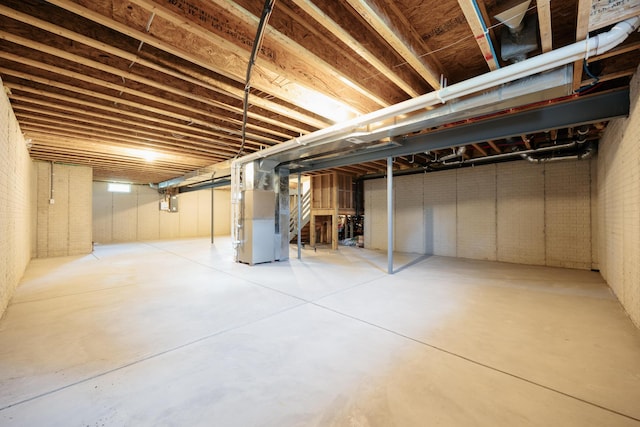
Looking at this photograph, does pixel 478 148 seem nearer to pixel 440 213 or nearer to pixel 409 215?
pixel 440 213

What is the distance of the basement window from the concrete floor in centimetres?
760

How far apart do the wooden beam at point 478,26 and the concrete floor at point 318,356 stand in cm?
245

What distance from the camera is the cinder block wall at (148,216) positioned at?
9984mm

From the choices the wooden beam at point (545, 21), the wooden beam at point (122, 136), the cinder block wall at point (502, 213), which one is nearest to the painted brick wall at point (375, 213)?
the cinder block wall at point (502, 213)

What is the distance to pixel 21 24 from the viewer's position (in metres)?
2.05

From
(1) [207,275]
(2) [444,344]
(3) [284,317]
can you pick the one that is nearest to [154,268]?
(1) [207,275]

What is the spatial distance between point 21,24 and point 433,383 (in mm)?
4130

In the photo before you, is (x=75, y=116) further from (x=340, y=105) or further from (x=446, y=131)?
(x=446, y=131)

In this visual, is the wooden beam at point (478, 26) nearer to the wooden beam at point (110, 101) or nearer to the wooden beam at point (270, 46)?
the wooden beam at point (270, 46)

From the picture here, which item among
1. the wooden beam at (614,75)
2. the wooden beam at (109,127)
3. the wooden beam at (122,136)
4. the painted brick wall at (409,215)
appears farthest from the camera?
the painted brick wall at (409,215)

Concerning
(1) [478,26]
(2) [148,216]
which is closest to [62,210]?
(2) [148,216]

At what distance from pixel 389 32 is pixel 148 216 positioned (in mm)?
12115

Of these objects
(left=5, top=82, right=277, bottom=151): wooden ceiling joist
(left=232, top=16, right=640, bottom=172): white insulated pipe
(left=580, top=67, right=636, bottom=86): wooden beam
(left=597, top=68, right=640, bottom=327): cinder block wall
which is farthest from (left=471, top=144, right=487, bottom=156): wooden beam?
(left=5, top=82, right=277, bottom=151): wooden ceiling joist

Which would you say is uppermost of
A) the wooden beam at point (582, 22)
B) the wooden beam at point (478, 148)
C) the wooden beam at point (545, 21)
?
the wooden beam at point (478, 148)
